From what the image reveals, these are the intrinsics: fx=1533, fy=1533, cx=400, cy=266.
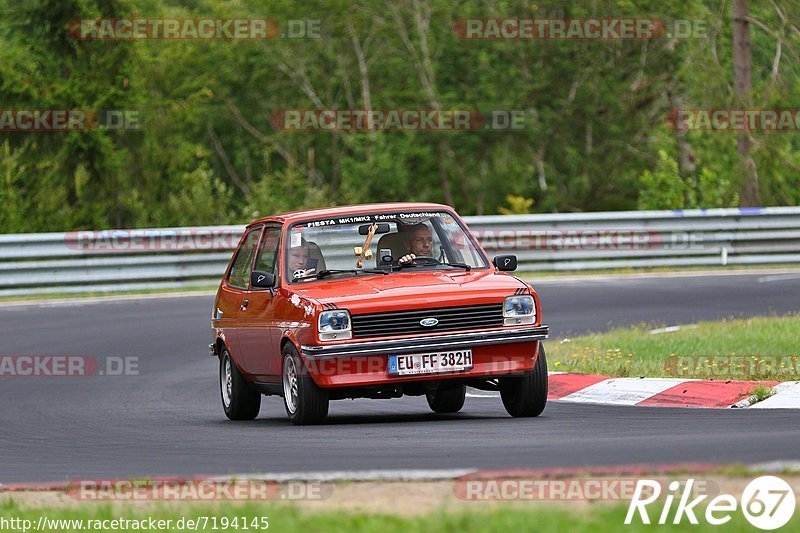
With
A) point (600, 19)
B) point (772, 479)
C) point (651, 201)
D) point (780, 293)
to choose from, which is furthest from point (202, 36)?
point (772, 479)

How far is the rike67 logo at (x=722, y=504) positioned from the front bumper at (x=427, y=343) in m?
4.00

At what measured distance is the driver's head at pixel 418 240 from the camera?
39.2 ft

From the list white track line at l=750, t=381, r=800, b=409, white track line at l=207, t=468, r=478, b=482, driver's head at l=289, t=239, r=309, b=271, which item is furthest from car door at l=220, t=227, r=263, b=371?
white track line at l=207, t=468, r=478, b=482

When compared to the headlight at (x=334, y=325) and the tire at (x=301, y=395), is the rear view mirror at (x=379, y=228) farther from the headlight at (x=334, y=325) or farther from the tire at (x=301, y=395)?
the headlight at (x=334, y=325)

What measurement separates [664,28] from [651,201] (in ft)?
52.4

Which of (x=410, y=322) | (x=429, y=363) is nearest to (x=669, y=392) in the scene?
(x=429, y=363)

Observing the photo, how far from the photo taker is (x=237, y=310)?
1277 cm

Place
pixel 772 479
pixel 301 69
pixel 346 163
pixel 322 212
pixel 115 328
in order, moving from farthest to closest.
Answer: pixel 301 69
pixel 346 163
pixel 115 328
pixel 322 212
pixel 772 479

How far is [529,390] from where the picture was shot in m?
11.1

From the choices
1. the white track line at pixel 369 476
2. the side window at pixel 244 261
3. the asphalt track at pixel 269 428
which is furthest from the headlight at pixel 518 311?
the white track line at pixel 369 476

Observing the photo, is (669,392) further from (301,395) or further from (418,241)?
(301,395)

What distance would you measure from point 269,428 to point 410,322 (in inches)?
56.7

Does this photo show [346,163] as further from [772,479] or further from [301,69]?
[772,479]

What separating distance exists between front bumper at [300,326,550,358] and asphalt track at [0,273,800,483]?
54 cm
